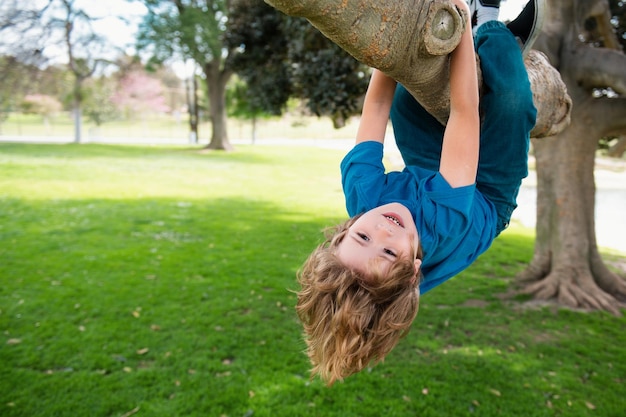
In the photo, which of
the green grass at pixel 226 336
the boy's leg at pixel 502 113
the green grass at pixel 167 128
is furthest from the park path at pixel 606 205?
the green grass at pixel 167 128

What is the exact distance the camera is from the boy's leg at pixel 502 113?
76.7 inches

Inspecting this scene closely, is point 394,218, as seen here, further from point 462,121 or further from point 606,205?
point 606,205

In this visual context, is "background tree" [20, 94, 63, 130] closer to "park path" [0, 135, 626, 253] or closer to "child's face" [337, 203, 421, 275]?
"park path" [0, 135, 626, 253]

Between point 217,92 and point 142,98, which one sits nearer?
point 217,92

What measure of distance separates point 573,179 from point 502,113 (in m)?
5.42

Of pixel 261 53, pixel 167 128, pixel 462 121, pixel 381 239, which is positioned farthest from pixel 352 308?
pixel 167 128

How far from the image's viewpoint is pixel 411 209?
81.7 inches

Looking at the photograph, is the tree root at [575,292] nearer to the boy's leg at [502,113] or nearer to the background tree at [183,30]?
the boy's leg at [502,113]

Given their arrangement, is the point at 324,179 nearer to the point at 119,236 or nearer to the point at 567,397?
the point at 119,236

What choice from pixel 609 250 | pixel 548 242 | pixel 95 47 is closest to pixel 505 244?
pixel 609 250

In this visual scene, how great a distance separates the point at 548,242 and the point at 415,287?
5.87 meters

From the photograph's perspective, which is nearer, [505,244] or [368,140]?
[368,140]

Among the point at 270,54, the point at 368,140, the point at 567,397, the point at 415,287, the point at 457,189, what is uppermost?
→ the point at 270,54

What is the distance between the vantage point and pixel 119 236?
900 cm
